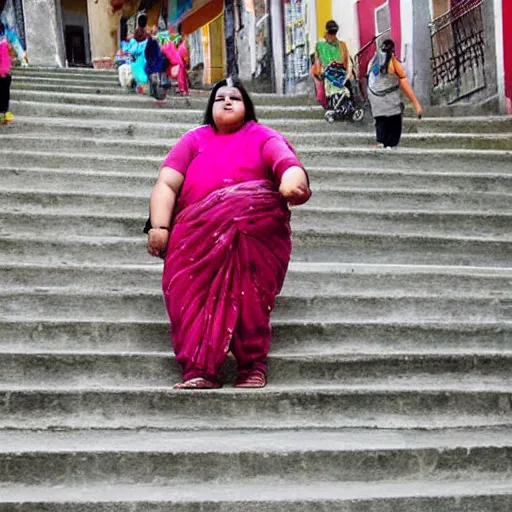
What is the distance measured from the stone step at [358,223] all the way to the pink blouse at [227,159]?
4.65 ft

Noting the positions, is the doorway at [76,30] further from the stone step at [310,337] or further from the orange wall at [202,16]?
the stone step at [310,337]

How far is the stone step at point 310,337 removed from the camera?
17.1 ft

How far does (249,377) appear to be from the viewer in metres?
4.90

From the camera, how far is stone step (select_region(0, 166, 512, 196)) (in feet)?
24.7

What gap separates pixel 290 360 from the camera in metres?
5.06

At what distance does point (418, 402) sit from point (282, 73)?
39.0 feet

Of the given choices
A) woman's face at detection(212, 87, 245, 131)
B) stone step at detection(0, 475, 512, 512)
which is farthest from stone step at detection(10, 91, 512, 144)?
stone step at detection(0, 475, 512, 512)

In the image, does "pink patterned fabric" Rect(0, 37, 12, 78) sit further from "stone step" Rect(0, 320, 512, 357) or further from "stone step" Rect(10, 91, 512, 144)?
"stone step" Rect(0, 320, 512, 357)

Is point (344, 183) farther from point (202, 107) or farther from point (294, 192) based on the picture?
point (202, 107)

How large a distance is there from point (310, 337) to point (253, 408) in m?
0.74

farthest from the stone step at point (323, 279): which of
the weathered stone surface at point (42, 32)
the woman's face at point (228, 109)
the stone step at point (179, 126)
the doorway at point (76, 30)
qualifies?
the doorway at point (76, 30)

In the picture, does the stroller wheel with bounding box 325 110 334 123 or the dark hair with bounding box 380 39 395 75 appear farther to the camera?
the stroller wheel with bounding box 325 110 334 123

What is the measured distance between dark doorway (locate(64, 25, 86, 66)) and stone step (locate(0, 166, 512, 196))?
65.2 ft

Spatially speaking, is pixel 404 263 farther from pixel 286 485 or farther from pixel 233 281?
pixel 286 485
